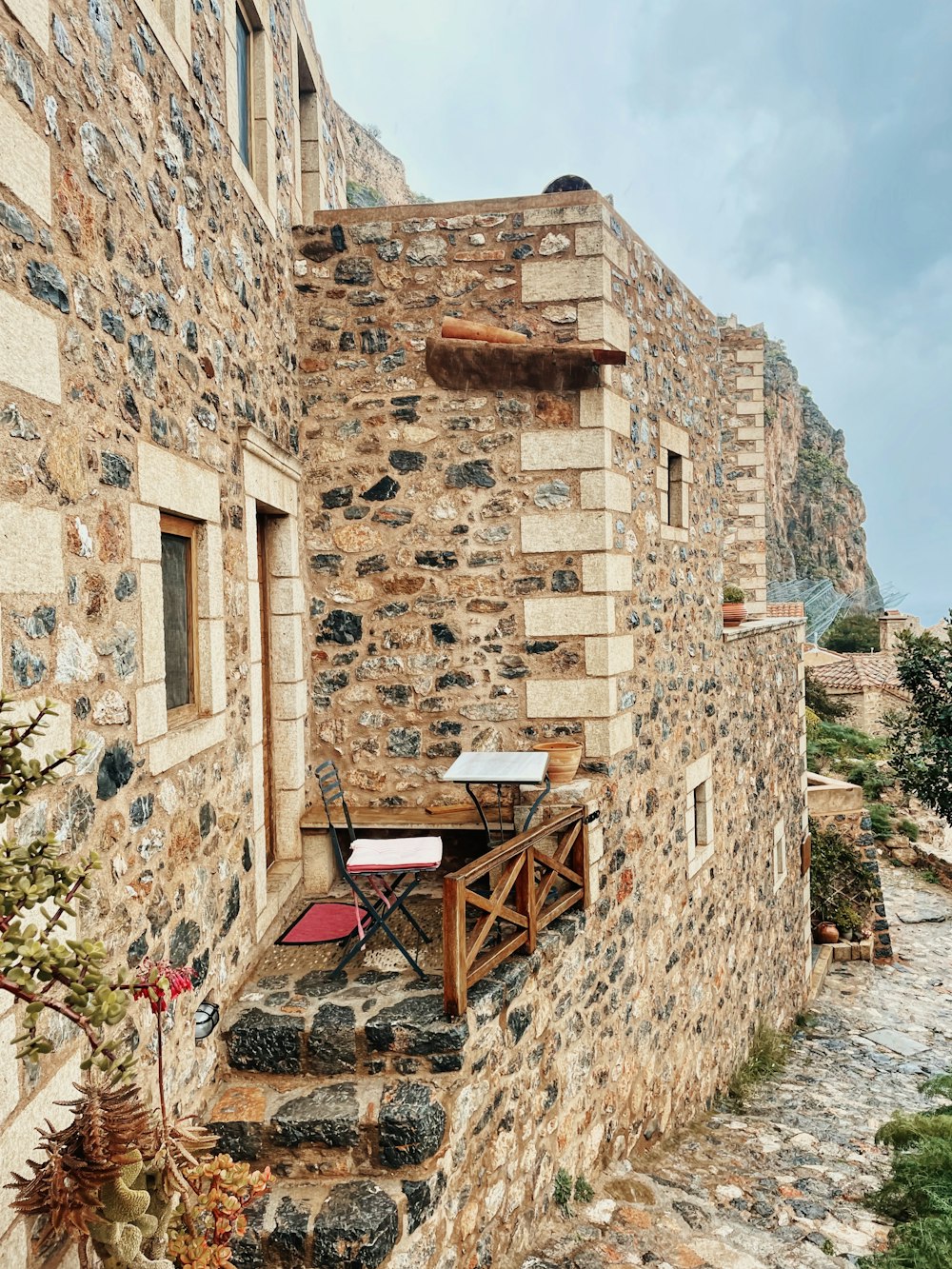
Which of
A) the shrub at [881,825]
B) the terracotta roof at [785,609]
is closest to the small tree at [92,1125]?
the terracotta roof at [785,609]

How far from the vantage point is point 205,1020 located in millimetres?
3326

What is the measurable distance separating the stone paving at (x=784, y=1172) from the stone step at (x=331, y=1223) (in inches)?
42.7

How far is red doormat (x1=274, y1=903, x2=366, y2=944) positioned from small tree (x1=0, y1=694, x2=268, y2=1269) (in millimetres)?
1879

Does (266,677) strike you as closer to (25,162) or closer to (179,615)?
(179,615)

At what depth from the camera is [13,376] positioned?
7.27ft

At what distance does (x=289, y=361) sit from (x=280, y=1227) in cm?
418

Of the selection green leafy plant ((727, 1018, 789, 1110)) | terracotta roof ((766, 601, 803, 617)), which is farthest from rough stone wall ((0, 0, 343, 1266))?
terracotta roof ((766, 601, 803, 617))

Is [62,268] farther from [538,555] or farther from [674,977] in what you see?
[674,977]

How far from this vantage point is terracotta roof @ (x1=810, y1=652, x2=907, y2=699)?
837 inches

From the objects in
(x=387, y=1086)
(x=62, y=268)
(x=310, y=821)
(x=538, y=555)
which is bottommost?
(x=387, y=1086)

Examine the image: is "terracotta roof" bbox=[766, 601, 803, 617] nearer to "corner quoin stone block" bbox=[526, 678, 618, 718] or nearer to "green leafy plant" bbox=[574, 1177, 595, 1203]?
"corner quoin stone block" bbox=[526, 678, 618, 718]

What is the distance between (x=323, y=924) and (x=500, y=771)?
1312 millimetres

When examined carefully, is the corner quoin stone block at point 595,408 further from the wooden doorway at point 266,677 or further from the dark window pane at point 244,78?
the dark window pane at point 244,78

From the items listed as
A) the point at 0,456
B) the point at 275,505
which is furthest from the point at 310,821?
the point at 0,456
